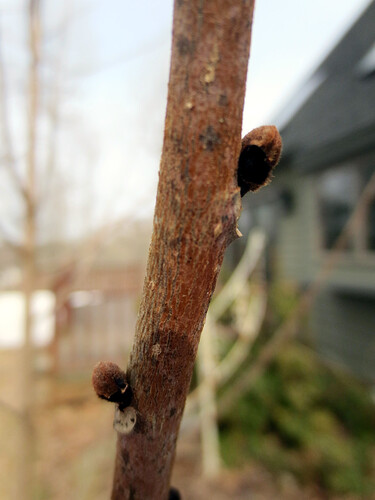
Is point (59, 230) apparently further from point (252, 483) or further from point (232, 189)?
point (252, 483)

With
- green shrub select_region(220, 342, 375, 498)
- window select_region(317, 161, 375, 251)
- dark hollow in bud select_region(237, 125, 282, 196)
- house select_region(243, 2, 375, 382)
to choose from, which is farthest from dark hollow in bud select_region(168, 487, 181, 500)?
window select_region(317, 161, 375, 251)

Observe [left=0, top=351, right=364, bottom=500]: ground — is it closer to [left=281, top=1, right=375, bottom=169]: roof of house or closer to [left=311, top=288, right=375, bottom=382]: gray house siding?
[left=311, top=288, right=375, bottom=382]: gray house siding

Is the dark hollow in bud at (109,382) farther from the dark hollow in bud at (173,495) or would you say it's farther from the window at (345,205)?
the window at (345,205)

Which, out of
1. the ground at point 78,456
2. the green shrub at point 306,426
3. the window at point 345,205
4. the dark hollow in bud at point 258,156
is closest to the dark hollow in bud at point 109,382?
the dark hollow in bud at point 258,156

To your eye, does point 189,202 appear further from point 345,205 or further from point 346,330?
point 346,330

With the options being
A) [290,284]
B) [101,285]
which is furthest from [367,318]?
[101,285]

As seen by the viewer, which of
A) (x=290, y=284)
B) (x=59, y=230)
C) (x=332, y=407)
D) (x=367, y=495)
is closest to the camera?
(x=59, y=230)

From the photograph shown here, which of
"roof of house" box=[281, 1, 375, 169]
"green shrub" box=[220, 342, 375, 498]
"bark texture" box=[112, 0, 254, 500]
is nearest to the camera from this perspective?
"bark texture" box=[112, 0, 254, 500]
